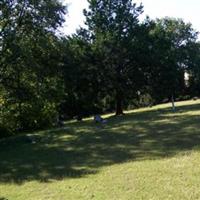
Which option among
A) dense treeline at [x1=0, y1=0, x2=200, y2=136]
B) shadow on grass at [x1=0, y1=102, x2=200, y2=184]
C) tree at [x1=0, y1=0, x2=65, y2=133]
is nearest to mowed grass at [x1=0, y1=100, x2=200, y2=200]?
shadow on grass at [x1=0, y1=102, x2=200, y2=184]

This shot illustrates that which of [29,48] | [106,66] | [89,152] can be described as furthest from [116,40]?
[89,152]

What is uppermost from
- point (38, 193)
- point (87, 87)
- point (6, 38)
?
point (6, 38)

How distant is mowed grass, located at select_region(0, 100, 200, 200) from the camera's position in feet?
29.6

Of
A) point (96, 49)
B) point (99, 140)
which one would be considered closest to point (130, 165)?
point (99, 140)

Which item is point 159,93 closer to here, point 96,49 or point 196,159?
point 96,49

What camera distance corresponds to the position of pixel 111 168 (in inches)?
455

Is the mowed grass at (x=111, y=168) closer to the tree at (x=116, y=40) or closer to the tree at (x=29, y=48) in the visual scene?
the tree at (x=29, y=48)

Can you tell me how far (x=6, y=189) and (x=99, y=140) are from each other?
25.4ft

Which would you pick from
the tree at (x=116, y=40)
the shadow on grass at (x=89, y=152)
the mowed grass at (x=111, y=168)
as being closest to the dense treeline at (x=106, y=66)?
the tree at (x=116, y=40)

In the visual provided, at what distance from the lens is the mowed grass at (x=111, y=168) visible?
9016mm

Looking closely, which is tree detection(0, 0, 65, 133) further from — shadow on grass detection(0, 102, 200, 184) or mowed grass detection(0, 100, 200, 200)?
mowed grass detection(0, 100, 200, 200)

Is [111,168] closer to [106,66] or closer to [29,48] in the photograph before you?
[29,48]

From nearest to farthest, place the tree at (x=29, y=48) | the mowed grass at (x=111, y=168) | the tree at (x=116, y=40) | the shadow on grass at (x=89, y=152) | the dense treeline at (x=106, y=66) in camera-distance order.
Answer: the mowed grass at (x=111, y=168) → the shadow on grass at (x=89, y=152) → the tree at (x=29, y=48) → the dense treeline at (x=106, y=66) → the tree at (x=116, y=40)

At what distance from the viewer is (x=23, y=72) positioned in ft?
80.5
